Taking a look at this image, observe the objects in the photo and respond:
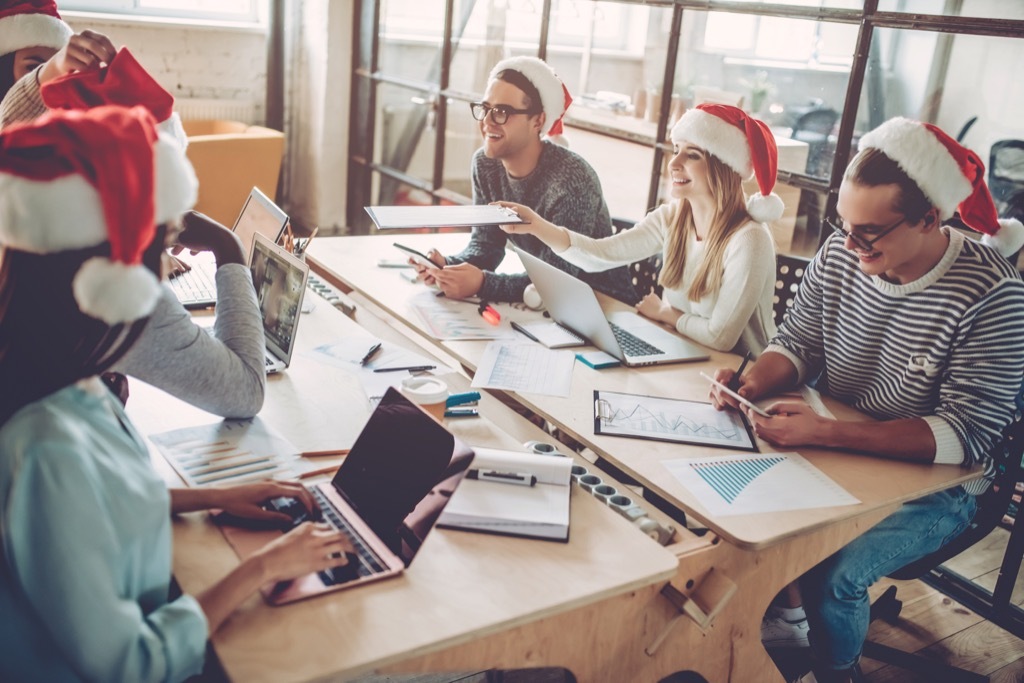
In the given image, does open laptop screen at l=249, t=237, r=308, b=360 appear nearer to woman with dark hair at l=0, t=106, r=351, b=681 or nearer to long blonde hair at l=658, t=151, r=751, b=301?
woman with dark hair at l=0, t=106, r=351, b=681

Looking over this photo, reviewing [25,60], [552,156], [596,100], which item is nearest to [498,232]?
[552,156]

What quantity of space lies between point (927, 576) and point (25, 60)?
3.00 meters

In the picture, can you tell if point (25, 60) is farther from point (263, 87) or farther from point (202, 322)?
point (263, 87)

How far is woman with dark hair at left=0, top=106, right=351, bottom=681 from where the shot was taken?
92cm

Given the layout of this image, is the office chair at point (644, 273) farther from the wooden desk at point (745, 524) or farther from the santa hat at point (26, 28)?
the santa hat at point (26, 28)

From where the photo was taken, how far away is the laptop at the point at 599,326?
2027mm

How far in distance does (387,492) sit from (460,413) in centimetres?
41

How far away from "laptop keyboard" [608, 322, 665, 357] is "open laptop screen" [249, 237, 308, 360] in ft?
2.47

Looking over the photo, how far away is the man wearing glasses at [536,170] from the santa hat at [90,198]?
1.64 metres

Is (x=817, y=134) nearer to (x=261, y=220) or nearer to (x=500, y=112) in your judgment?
(x=500, y=112)

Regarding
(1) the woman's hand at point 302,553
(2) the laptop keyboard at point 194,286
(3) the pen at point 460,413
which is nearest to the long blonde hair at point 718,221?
(3) the pen at point 460,413

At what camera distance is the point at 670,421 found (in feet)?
5.75

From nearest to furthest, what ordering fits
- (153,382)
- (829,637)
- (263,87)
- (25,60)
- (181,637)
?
(181,637), (153,382), (829,637), (25,60), (263,87)

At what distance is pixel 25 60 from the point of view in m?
2.52
